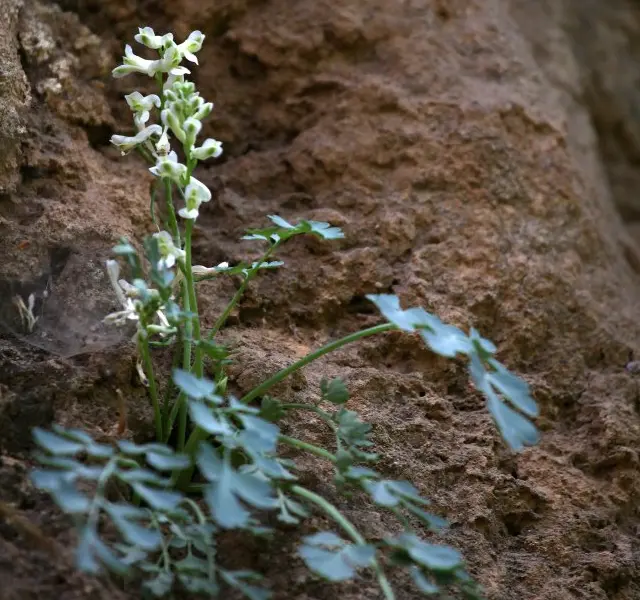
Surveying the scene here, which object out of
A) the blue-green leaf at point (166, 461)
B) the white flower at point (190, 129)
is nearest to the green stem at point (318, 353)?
the blue-green leaf at point (166, 461)

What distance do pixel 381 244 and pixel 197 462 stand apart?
2.58 ft

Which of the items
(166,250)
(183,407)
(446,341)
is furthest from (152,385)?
(446,341)

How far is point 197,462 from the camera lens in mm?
1064

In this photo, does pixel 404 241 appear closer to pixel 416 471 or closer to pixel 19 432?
pixel 416 471

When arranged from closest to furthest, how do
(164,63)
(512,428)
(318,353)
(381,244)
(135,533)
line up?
(135,533) < (512,428) < (318,353) < (164,63) < (381,244)

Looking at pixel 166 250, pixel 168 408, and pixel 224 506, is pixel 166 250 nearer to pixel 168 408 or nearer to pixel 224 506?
pixel 168 408

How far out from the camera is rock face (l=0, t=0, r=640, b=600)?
4.43 ft

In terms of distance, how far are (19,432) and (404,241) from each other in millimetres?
862

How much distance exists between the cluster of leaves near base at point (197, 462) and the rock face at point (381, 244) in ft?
0.22

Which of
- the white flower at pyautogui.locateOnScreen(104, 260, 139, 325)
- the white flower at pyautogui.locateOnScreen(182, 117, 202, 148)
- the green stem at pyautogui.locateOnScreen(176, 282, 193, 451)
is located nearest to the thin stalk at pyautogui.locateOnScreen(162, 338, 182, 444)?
the green stem at pyautogui.locateOnScreen(176, 282, 193, 451)

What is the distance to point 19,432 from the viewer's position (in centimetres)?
121

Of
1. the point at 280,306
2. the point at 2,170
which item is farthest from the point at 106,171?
the point at 280,306

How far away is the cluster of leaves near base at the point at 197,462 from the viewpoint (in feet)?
3.19

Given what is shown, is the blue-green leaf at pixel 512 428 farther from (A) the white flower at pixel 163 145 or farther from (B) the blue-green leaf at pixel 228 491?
(A) the white flower at pixel 163 145
